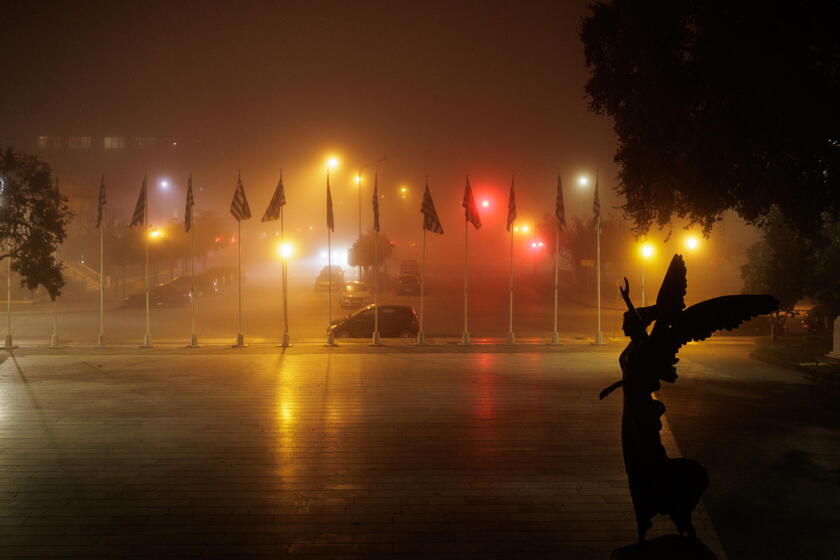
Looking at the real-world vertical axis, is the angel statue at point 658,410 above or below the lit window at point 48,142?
below

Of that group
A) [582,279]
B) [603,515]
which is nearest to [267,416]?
[603,515]

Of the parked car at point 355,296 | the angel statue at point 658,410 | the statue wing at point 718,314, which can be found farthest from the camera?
the parked car at point 355,296

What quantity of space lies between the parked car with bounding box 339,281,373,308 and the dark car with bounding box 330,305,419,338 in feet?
48.4

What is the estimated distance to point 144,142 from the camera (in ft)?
360

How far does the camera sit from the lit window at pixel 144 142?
109 meters

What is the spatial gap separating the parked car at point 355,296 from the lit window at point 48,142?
79.0 metres

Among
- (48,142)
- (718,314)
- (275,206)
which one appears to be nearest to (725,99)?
(718,314)

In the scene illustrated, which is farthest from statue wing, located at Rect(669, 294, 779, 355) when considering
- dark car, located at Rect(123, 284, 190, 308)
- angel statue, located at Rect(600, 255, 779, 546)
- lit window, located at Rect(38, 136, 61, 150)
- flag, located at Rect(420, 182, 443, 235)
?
lit window, located at Rect(38, 136, 61, 150)

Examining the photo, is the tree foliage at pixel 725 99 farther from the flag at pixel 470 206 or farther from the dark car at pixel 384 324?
the dark car at pixel 384 324

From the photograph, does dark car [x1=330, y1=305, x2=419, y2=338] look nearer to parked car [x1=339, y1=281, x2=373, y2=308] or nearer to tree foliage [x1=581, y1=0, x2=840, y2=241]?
tree foliage [x1=581, y1=0, x2=840, y2=241]

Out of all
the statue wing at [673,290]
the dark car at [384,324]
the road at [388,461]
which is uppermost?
the statue wing at [673,290]

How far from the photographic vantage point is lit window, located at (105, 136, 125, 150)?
351 feet

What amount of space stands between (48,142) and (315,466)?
108 meters

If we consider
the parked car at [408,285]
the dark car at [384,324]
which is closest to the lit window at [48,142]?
the parked car at [408,285]
